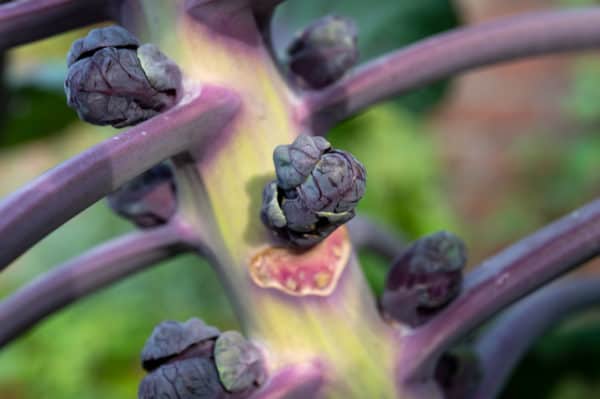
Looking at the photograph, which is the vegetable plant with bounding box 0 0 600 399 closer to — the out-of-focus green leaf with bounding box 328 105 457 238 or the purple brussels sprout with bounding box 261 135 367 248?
the purple brussels sprout with bounding box 261 135 367 248

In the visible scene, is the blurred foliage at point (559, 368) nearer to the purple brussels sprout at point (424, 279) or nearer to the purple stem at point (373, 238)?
the purple stem at point (373, 238)

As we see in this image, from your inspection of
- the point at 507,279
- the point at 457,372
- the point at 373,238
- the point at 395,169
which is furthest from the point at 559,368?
the point at 395,169

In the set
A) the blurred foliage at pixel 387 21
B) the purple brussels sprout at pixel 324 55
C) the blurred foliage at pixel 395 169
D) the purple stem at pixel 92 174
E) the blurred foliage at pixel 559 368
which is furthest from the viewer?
the blurred foliage at pixel 395 169

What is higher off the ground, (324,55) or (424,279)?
(324,55)

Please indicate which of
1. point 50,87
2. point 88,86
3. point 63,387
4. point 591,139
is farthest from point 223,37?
point 591,139

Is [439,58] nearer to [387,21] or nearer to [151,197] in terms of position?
[151,197]

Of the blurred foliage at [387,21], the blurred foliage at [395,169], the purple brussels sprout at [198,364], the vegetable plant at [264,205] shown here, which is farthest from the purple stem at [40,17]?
the blurred foliage at [395,169]
